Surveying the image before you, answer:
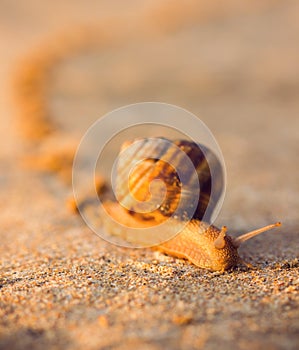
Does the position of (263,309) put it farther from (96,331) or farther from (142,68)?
(142,68)

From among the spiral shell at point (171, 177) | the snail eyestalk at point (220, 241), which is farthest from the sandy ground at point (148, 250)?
the spiral shell at point (171, 177)

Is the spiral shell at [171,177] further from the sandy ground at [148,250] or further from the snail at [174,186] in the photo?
the sandy ground at [148,250]

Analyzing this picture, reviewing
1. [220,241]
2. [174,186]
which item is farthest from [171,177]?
[220,241]

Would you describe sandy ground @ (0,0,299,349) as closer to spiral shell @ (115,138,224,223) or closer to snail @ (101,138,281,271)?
snail @ (101,138,281,271)

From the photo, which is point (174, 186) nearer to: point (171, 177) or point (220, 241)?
point (171, 177)

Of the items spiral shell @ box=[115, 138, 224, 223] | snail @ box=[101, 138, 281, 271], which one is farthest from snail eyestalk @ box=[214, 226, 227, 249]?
spiral shell @ box=[115, 138, 224, 223]
